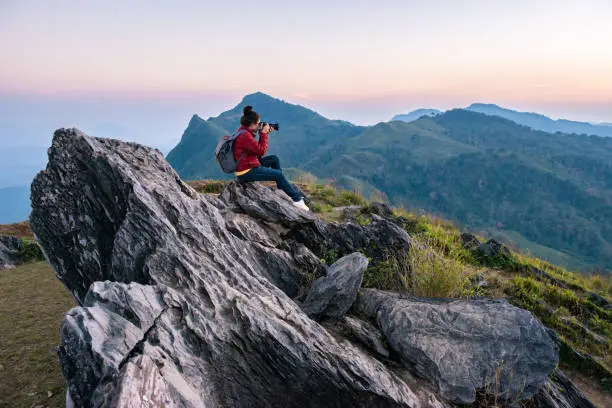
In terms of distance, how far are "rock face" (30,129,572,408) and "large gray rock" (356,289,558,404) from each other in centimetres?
3

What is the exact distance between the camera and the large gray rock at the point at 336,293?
Answer: 28.5 feet

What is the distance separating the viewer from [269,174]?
1320 centimetres

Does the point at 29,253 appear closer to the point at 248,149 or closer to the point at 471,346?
the point at 248,149

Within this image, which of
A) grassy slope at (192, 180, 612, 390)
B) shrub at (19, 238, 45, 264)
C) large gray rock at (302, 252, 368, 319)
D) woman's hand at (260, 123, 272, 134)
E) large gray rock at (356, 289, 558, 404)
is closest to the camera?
large gray rock at (356, 289, 558, 404)

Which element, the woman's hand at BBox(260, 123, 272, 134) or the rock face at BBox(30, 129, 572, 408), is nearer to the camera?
the rock face at BBox(30, 129, 572, 408)

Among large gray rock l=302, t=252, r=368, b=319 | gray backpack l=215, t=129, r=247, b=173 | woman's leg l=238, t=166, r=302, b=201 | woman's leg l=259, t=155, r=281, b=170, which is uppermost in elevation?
gray backpack l=215, t=129, r=247, b=173

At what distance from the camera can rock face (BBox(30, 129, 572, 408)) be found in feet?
17.0

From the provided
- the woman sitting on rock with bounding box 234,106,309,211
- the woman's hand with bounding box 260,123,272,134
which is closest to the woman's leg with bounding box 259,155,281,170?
the woman sitting on rock with bounding box 234,106,309,211

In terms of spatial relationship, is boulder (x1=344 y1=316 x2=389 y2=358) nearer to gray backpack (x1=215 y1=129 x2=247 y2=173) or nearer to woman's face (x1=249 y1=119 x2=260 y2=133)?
gray backpack (x1=215 y1=129 x2=247 y2=173)

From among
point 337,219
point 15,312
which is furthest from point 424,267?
point 15,312

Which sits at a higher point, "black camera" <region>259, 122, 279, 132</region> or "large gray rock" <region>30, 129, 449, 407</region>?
"black camera" <region>259, 122, 279, 132</region>

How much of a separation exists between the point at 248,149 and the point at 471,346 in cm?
896

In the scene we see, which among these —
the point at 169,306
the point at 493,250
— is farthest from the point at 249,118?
the point at 493,250

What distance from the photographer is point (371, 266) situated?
37.8 ft
